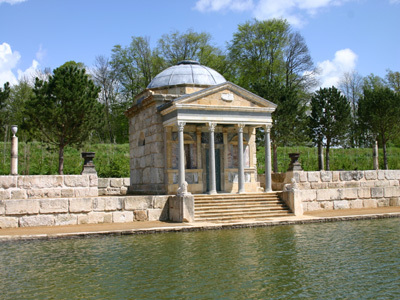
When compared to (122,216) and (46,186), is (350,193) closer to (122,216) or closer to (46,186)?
(122,216)

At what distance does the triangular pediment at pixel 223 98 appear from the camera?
20031 mm

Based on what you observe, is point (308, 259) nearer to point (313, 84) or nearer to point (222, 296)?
point (222, 296)

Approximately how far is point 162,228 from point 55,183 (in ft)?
21.4

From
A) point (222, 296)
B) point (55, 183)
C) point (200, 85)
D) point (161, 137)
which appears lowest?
point (222, 296)

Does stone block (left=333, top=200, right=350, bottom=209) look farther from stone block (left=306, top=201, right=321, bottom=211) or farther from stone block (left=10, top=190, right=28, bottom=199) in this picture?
stone block (left=10, top=190, right=28, bottom=199)

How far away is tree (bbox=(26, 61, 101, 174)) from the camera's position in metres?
25.5

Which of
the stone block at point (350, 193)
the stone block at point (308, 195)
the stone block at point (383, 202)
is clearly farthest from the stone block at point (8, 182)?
the stone block at point (383, 202)

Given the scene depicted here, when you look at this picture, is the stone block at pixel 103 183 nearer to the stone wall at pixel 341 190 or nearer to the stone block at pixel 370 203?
the stone wall at pixel 341 190

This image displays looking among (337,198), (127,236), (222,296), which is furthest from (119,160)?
(222,296)

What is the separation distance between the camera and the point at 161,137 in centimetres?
2172

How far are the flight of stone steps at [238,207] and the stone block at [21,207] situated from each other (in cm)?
601

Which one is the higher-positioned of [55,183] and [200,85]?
[200,85]

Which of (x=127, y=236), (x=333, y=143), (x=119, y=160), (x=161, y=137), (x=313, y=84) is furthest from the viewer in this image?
(x=313, y=84)

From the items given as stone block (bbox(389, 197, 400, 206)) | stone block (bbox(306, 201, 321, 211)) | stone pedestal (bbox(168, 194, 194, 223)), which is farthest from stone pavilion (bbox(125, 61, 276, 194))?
stone block (bbox(389, 197, 400, 206))
